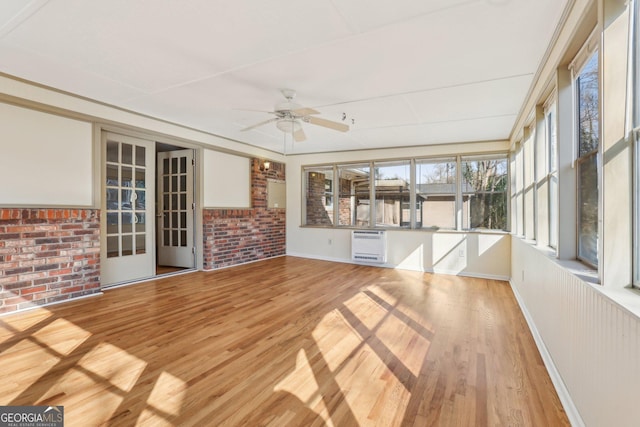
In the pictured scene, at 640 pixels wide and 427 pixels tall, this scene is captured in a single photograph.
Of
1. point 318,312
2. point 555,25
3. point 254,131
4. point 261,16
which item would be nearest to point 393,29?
point 261,16

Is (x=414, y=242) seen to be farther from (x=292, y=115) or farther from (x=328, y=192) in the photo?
(x=292, y=115)

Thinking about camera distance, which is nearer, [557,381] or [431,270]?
Result: [557,381]

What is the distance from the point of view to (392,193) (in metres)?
6.31

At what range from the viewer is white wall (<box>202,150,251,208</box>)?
5.54m

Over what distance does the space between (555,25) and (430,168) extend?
3.90 meters

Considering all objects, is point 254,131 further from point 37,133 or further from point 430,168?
point 430,168

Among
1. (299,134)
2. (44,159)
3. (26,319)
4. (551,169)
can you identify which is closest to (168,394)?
(26,319)

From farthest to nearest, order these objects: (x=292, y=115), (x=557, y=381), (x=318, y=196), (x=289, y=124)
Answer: (x=318, y=196), (x=289, y=124), (x=292, y=115), (x=557, y=381)

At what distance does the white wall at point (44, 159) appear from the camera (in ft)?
10.4

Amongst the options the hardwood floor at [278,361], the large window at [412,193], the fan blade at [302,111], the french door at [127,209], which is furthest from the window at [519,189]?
the french door at [127,209]

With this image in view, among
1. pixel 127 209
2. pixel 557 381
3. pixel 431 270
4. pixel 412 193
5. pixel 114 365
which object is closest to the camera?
pixel 557 381

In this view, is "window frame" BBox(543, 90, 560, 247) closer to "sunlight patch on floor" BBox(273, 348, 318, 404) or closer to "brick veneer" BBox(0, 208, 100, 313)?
"sunlight patch on floor" BBox(273, 348, 318, 404)

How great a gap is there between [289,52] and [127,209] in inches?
137

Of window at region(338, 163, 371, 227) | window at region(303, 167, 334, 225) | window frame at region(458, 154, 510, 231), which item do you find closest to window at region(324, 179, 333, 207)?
window at region(303, 167, 334, 225)
